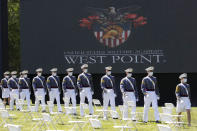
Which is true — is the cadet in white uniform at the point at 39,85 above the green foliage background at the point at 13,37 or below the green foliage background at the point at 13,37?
below

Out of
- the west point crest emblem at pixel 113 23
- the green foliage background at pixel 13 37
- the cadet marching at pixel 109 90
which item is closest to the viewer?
the cadet marching at pixel 109 90

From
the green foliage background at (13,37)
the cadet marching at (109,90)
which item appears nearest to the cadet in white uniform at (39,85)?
the cadet marching at (109,90)

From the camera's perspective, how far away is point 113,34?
28016 mm

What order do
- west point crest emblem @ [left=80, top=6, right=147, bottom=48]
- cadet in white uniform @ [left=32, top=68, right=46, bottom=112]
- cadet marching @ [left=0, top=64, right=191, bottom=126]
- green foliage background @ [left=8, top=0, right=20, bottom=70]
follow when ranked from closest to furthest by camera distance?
cadet marching @ [left=0, top=64, right=191, bottom=126] → cadet in white uniform @ [left=32, top=68, right=46, bottom=112] → west point crest emblem @ [left=80, top=6, right=147, bottom=48] → green foliage background @ [left=8, top=0, right=20, bottom=70]

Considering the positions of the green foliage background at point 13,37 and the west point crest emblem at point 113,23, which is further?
the green foliage background at point 13,37

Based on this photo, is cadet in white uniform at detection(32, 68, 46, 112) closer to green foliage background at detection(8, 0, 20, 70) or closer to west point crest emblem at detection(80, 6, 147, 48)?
west point crest emblem at detection(80, 6, 147, 48)

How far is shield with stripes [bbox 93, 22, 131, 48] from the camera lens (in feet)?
90.8

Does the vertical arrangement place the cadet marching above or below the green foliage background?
below

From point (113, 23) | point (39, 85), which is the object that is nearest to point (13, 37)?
point (113, 23)

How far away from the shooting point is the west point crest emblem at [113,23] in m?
27.6

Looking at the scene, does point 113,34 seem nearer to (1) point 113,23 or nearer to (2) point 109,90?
(1) point 113,23

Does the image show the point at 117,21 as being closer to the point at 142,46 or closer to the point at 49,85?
the point at 142,46

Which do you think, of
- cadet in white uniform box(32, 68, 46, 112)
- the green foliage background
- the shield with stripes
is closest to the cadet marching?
cadet in white uniform box(32, 68, 46, 112)

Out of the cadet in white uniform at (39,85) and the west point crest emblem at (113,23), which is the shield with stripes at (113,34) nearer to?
the west point crest emblem at (113,23)
